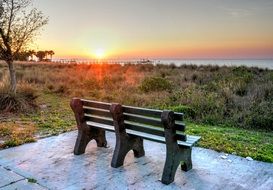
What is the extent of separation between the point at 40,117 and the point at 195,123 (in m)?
4.57

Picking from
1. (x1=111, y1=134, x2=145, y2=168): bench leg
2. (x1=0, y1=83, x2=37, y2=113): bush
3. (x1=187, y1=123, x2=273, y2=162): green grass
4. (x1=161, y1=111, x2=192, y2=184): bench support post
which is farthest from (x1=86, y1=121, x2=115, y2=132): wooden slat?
(x1=0, y1=83, x2=37, y2=113): bush

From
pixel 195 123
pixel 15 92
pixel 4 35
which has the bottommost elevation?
pixel 195 123

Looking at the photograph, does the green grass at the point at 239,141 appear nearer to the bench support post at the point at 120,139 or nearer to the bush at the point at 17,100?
the bench support post at the point at 120,139

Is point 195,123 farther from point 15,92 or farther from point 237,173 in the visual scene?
point 15,92

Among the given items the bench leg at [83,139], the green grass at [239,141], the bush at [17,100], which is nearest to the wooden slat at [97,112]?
the bench leg at [83,139]

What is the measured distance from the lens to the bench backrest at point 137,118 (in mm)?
4270

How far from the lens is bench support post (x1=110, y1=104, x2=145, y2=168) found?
4.74 m

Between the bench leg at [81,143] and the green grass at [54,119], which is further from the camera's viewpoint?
the green grass at [54,119]

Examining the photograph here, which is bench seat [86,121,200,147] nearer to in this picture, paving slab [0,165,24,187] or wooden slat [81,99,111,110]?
wooden slat [81,99,111,110]

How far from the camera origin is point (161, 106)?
10969 mm

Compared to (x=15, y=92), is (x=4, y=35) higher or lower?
higher

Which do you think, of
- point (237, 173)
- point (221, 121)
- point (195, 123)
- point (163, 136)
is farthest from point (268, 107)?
point (163, 136)

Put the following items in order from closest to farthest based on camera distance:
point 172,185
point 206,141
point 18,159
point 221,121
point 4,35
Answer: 1. point 172,185
2. point 18,159
3. point 206,141
4. point 221,121
5. point 4,35

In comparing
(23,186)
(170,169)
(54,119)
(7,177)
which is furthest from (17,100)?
(170,169)
